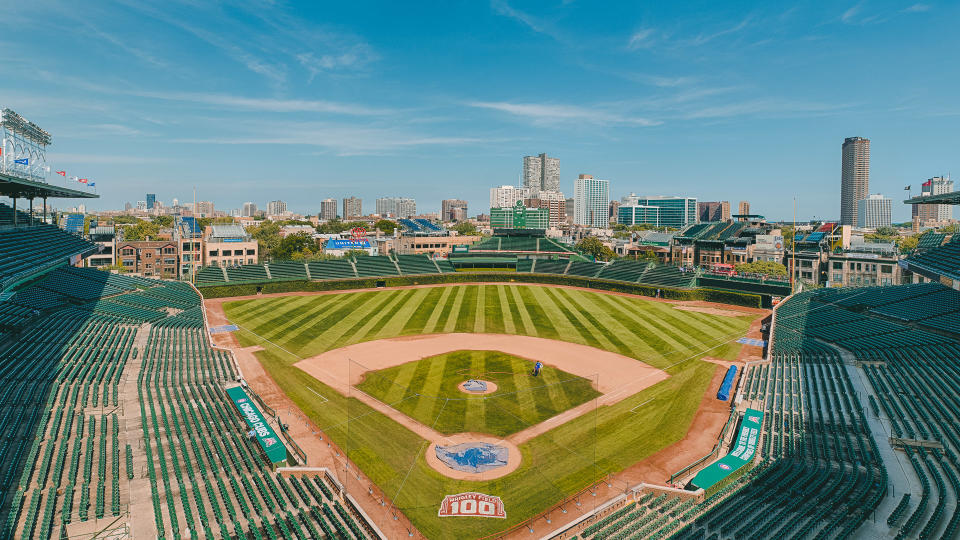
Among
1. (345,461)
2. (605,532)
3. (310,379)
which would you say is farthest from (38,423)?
(605,532)

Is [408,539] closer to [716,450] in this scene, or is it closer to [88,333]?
[716,450]

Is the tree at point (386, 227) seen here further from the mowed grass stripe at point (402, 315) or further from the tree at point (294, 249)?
the mowed grass stripe at point (402, 315)

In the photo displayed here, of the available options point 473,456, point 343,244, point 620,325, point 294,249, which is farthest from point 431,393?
point 294,249

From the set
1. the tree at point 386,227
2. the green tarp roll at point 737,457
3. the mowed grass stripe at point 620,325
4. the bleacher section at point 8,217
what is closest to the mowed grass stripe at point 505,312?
the mowed grass stripe at point 620,325

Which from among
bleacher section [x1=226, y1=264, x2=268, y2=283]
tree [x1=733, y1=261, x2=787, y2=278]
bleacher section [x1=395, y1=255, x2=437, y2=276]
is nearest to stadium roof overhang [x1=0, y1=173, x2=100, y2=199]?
bleacher section [x1=226, y1=264, x2=268, y2=283]

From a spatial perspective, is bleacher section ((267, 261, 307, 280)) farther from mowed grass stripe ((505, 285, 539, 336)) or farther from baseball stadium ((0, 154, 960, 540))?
mowed grass stripe ((505, 285, 539, 336))

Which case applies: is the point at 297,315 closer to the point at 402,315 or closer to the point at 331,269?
the point at 402,315
